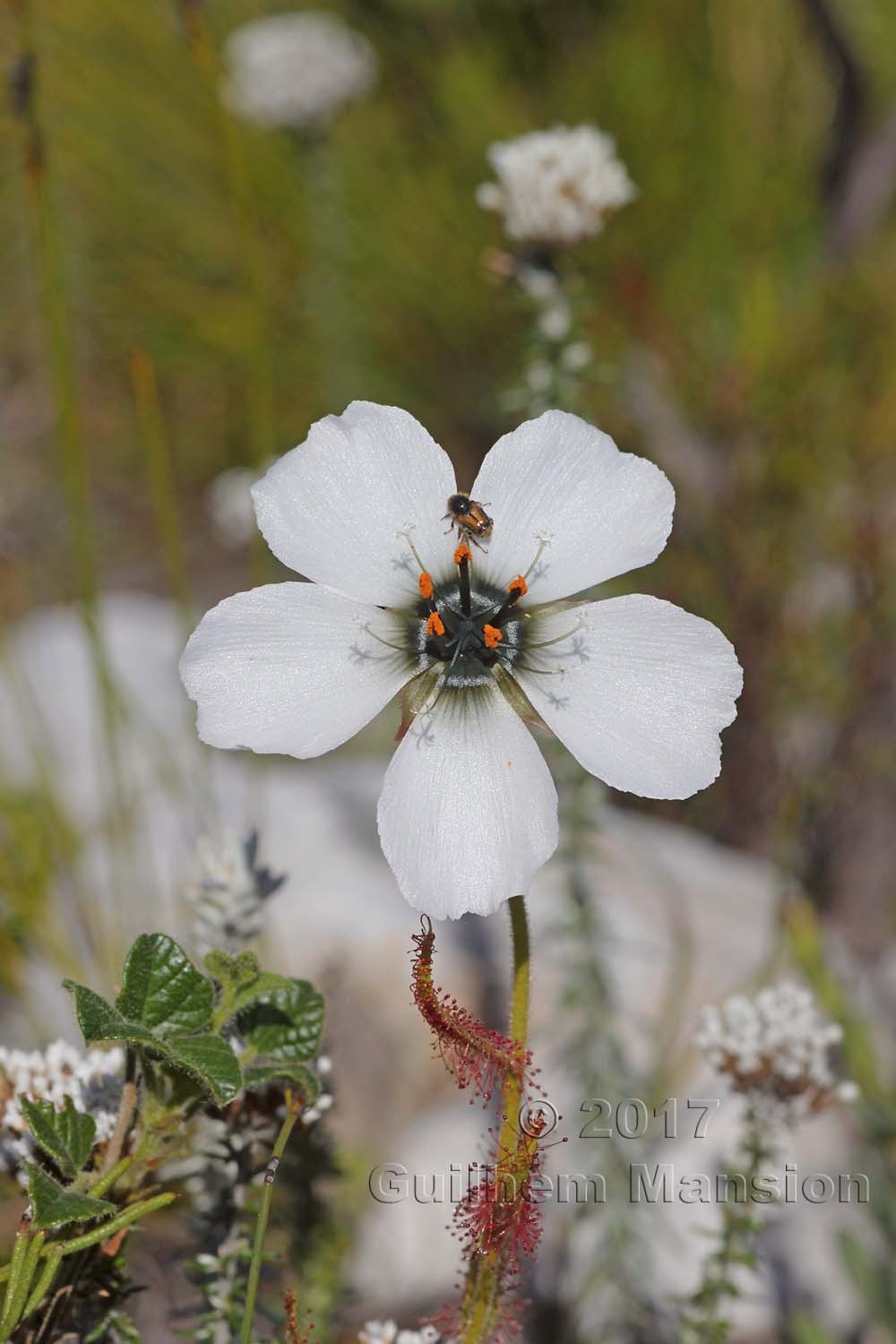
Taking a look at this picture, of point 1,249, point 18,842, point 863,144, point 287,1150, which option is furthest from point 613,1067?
point 1,249

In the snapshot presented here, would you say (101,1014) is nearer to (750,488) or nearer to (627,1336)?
(627,1336)

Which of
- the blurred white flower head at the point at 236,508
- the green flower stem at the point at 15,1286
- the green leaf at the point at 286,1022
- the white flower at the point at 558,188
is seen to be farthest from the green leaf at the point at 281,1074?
the blurred white flower head at the point at 236,508

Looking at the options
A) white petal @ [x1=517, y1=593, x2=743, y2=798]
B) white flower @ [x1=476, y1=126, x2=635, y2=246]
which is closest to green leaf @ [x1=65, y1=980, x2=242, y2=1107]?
white petal @ [x1=517, y1=593, x2=743, y2=798]

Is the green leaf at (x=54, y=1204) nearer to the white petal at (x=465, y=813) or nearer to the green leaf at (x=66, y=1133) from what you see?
the green leaf at (x=66, y=1133)

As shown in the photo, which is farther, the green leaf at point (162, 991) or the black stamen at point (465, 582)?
the black stamen at point (465, 582)

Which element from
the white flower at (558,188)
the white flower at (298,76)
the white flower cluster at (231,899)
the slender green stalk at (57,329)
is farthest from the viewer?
the white flower at (298,76)

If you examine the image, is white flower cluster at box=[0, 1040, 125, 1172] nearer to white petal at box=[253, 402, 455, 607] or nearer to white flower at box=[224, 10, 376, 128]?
white petal at box=[253, 402, 455, 607]

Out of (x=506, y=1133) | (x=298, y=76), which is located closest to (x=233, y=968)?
(x=506, y=1133)
